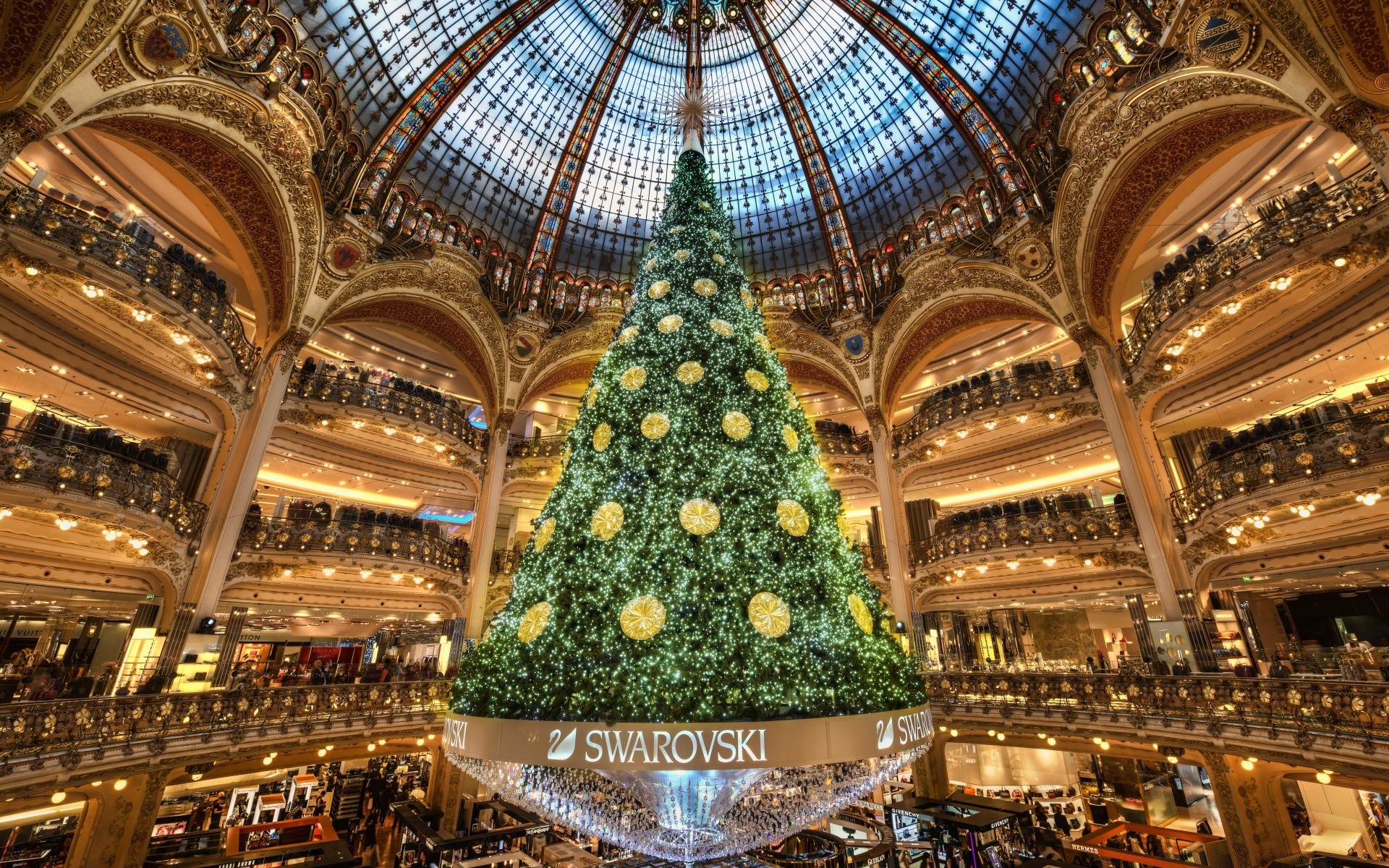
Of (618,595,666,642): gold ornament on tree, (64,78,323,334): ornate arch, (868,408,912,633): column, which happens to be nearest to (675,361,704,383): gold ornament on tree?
(618,595,666,642): gold ornament on tree

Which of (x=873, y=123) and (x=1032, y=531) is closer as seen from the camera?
(x=1032, y=531)

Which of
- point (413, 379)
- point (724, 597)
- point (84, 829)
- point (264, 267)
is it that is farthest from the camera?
point (413, 379)

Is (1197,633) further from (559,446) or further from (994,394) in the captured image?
(559,446)

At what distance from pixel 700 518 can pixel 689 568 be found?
0.47 meters

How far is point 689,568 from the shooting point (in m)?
5.47

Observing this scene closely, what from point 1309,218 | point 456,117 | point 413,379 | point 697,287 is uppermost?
point 456,117

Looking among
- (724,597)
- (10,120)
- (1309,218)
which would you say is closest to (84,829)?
(10,120)

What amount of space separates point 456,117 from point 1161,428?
83.3 feet

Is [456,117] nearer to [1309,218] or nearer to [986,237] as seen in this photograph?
[986,237]

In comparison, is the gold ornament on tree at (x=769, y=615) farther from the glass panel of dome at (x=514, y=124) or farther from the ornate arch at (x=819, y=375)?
the glass panel of dome at (x=514, y=124)

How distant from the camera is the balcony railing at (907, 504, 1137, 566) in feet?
55.9

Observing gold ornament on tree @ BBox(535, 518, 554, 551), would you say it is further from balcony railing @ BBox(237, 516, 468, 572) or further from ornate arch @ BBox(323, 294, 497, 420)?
ornate arch @ BBox(323, 294, 497, 420)

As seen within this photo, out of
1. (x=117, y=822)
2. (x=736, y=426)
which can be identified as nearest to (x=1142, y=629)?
(x=736, y=426)

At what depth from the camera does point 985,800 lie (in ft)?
43.9
